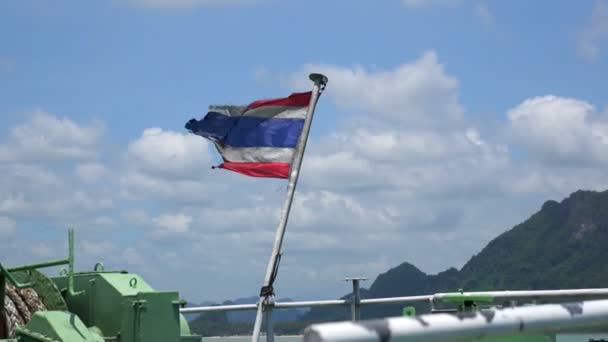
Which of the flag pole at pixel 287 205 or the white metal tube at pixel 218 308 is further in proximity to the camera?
the white metal tube at pixel 218 308

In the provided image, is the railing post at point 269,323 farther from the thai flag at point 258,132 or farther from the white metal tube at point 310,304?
the thai flag at point 258,132

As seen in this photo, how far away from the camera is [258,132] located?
1077 centimetres

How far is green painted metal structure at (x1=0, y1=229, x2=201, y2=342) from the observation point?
29.6 ft

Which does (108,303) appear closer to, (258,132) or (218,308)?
(218,308)

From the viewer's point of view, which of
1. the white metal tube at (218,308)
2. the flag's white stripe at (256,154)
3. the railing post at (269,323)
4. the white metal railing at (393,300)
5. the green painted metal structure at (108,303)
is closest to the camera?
the white metal railing at (393,300)

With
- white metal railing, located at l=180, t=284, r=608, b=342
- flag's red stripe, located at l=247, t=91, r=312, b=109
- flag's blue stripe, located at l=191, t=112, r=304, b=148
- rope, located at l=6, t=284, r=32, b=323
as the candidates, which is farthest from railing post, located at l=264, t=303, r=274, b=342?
flag's red stripe, located at l=247, t=91, r=312, b=109

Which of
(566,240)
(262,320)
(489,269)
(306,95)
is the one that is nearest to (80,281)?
(262,320)

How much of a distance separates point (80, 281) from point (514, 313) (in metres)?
7.48

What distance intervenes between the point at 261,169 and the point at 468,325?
774 cm

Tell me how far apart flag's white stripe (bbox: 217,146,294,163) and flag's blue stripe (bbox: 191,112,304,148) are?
48 mm

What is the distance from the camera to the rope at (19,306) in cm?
881

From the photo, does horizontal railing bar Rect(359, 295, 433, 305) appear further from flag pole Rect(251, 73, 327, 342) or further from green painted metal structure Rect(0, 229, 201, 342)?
green painted metal structure Rect(0, 229, 201, 342)

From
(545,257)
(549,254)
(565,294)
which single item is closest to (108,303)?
(565,294)

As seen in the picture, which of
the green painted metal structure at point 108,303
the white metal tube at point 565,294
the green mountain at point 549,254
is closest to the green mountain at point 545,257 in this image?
the green mountain at point 549,254
